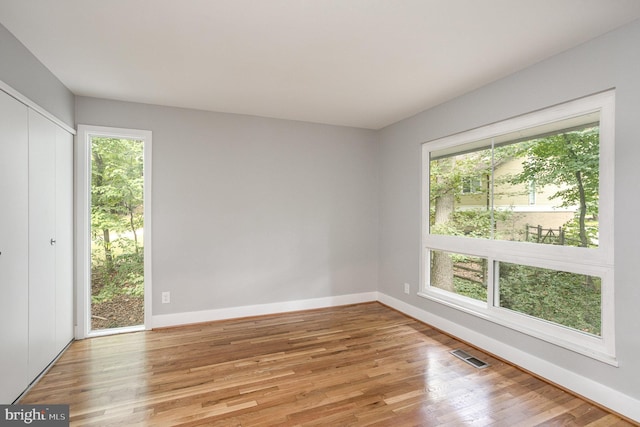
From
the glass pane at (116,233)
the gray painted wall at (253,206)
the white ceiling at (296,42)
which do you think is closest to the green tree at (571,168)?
the white ceiling at (296,42)

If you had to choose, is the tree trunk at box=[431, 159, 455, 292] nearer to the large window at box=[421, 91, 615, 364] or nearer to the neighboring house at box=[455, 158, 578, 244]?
the large window at box=[421, 91, 615, 364]

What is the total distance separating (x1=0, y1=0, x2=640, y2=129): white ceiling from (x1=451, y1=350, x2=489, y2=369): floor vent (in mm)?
2576

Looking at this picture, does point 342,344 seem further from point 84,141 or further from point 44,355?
point 84,141

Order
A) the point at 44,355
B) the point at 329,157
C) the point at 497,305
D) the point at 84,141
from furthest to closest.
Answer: the point at 329,157 < the point at 84,141 < the point at 497,305 < the point at 44,355

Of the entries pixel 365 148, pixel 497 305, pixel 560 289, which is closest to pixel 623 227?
pixel 560 289

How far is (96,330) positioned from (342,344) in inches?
107

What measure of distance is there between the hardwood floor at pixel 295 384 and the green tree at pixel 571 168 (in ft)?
4.28

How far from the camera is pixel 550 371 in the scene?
244 cm

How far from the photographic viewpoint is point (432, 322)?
3611 mm

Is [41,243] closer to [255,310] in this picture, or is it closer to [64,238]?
[64,238]

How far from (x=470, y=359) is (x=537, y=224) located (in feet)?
4.40

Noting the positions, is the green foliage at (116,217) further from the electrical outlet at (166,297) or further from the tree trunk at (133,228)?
the electrical outlet at (166,297)

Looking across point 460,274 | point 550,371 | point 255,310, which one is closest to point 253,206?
point 255,310

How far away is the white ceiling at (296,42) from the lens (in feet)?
6.14
